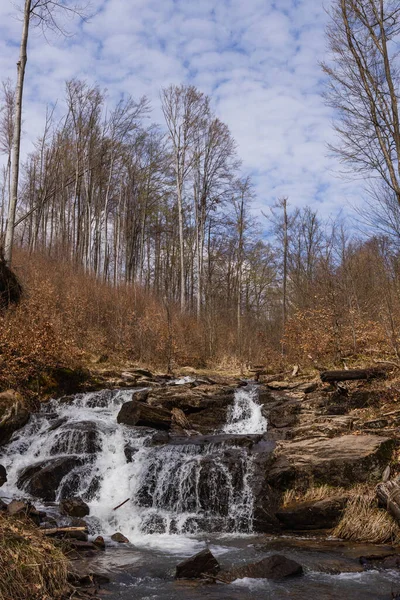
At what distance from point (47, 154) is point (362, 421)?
2379cm

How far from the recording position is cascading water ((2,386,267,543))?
7762mm

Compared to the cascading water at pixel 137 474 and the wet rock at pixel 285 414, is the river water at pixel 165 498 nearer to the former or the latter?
the cascading water at pixel 137 474

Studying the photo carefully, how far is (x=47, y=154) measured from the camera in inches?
1074

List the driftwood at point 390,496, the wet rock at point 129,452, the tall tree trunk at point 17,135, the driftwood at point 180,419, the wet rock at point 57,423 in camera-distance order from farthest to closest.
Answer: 1. the tall tree trunk at point 17,135
2. the driftwood at point 180,419
3. the wet rock at point 57,423
4. the wet rock at point 129,452
5. the driftwood at point 390,496

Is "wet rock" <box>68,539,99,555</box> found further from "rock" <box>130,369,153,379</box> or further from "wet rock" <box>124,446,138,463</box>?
"rock" <box>130,369,153,379</box>

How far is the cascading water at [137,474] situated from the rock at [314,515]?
0.63 m

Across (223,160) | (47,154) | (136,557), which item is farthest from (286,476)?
(47,154)

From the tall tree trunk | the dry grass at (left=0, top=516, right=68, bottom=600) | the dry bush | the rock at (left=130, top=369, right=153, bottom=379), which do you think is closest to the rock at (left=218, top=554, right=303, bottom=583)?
the dry grass at (left=0, top=516, right=68, bottom=600)

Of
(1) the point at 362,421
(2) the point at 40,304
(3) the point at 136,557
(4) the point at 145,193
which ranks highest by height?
(4) the point at 145,193

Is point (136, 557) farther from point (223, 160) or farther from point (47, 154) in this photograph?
point (47, 154)

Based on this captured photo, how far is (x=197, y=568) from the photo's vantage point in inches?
219

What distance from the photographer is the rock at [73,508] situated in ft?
24.9

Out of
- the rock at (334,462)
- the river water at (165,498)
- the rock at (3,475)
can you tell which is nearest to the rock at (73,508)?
the river water at (165,498)

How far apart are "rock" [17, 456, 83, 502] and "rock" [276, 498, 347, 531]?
3923mm
